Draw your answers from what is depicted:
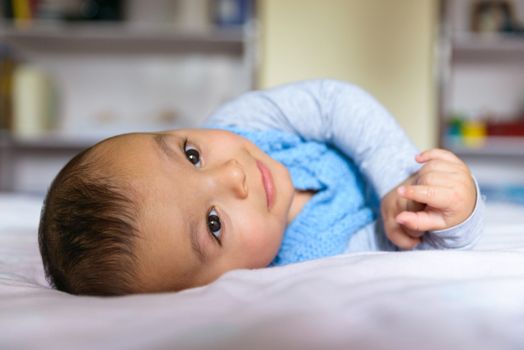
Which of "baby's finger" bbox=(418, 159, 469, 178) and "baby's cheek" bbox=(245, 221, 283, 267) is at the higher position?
"baby's finger" bbox=(418, 159, 469, 178)

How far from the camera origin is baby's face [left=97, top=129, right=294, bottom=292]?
64 centimetres

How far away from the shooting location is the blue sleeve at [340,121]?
85cm

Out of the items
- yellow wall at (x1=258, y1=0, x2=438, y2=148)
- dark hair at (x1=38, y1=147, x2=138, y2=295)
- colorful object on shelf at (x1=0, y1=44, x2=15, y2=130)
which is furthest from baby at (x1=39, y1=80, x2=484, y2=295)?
colorful object on shelf at (x1=0, y1=44, x2=15, y2=130)

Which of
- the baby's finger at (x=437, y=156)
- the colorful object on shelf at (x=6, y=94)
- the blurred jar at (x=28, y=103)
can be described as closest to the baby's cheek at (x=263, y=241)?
the baby's finger at (x=437, y=156)

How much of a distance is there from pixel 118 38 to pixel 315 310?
2230 mm

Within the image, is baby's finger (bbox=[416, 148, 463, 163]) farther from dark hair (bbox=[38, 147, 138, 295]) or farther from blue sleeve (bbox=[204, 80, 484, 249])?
dark hair (bbox=[38, 147, 138, 295])

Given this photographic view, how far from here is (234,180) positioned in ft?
2.36

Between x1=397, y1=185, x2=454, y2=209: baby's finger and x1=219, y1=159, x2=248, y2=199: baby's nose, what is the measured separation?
8.0 inches

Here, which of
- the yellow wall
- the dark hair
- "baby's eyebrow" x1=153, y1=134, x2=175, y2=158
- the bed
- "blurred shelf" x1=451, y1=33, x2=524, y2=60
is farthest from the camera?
the yellow wall

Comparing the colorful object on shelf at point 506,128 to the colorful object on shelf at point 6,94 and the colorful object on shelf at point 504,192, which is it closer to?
the colorful object on shelf at point 504,192

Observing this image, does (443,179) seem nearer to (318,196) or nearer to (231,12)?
(318,196)

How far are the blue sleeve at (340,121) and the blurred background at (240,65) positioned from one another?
130cm

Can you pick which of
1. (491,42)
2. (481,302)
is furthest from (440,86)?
(481,302)

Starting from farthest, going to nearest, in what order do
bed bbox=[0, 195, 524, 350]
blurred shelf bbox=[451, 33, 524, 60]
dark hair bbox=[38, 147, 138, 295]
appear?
blurred shelf bbox=[451, 33, 524, 60]
dark hair bbox=[38, 147, 138, 295]
bed bbox=[0, 195, 524, 350]
